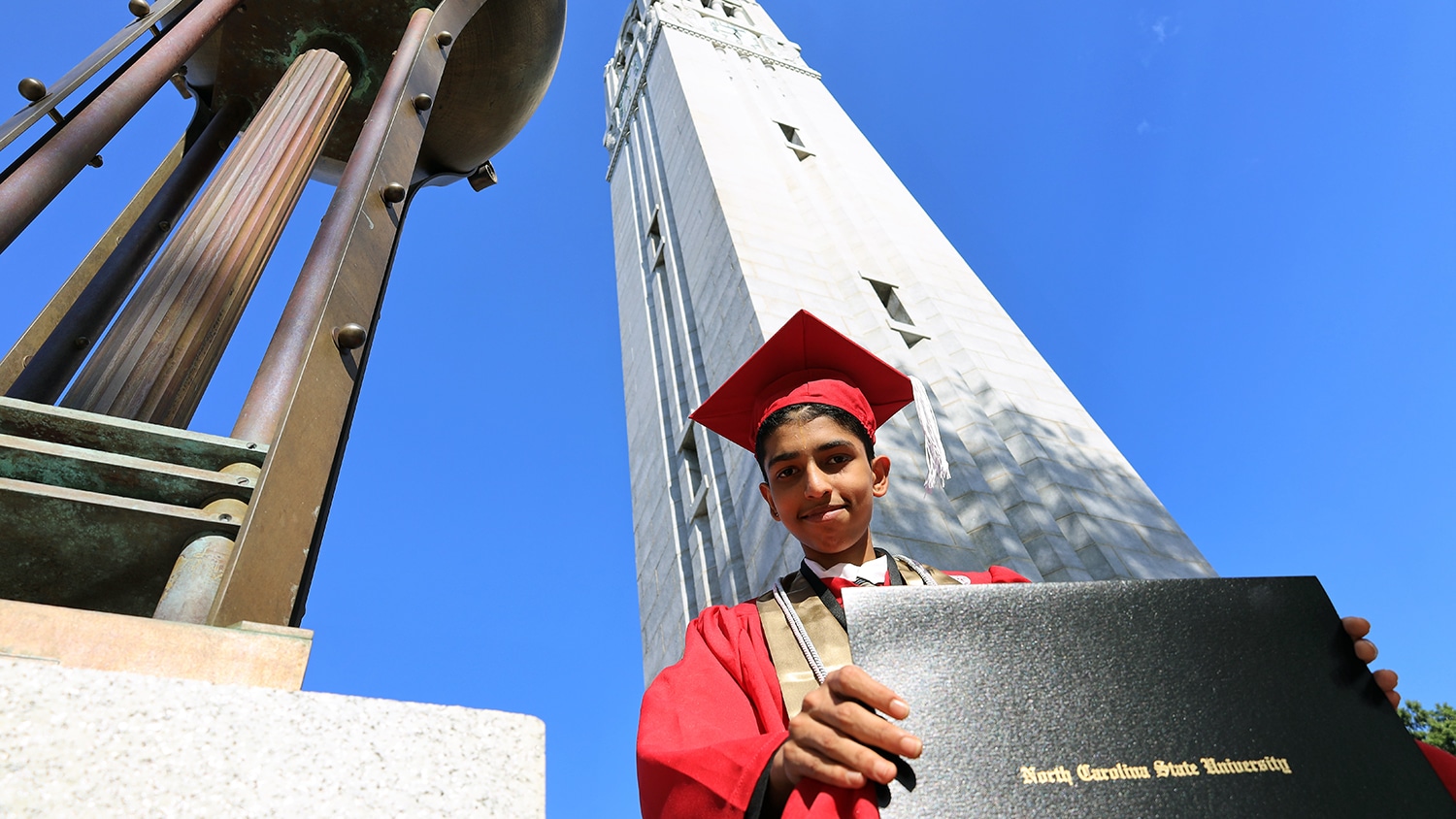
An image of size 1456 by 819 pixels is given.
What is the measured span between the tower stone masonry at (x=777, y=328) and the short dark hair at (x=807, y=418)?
360 centimetres

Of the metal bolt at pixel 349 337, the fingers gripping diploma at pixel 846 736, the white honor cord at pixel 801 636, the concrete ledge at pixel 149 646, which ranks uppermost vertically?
the metal bolt at pixel 349 337

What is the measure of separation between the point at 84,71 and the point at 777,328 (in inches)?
259

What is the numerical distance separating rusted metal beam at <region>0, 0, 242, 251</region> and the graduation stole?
5.84ft

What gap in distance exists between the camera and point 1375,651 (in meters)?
1.35

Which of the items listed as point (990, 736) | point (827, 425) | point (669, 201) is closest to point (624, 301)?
point (669, 201)

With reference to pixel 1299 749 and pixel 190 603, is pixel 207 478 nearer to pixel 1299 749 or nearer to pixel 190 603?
pixel 190 603

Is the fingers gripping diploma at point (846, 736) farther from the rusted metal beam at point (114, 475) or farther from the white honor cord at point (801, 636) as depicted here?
the rusted metal beam at point (114, 475)

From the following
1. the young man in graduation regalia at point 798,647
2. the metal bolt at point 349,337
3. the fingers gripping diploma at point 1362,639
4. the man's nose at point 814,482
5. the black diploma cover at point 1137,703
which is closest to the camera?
the black diploma cover at point 1137,703

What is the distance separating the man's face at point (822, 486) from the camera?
1.96 metres

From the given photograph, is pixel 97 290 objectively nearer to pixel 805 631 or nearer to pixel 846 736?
pixel 805 631

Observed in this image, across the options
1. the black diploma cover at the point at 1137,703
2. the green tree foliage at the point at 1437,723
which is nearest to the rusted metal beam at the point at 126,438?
the black diploma cover at the point at 1137,703

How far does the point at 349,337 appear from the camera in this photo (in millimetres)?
1467

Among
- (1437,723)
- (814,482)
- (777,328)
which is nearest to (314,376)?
(814,482)

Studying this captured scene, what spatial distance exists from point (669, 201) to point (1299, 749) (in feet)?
45.9
